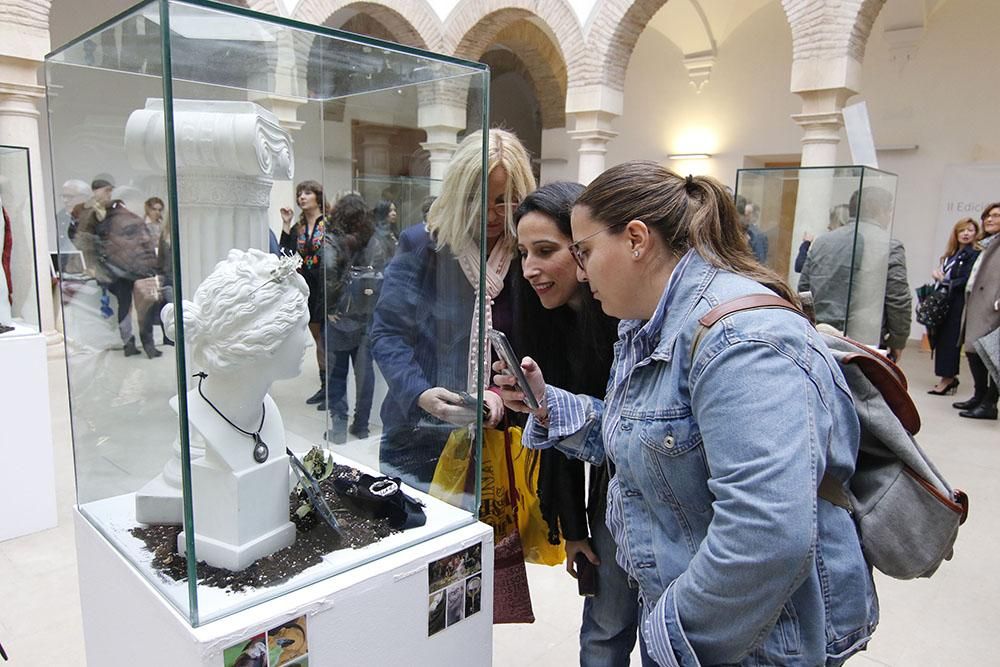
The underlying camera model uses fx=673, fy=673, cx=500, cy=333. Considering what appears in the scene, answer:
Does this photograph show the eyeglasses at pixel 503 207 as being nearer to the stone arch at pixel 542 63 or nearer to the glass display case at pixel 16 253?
the glass display case at pixel 16 253

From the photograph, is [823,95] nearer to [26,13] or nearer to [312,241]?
[312,241]

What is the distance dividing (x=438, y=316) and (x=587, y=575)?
81 cm

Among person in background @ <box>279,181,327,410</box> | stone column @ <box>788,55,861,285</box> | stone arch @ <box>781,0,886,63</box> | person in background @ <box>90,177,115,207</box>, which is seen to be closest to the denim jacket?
person in background @ <box>279,181,327,410</box>

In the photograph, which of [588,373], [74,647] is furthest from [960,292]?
[74,647]

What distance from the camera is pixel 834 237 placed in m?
4.61

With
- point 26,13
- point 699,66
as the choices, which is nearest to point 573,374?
point 26,13

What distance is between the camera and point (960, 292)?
6.32 meters

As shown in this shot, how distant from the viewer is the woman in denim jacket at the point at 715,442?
0.95 meters

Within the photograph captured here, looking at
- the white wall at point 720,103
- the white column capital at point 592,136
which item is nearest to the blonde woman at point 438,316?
the white column capital at point 592,136

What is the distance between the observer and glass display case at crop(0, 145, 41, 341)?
3.53 meters

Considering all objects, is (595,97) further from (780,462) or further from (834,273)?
(780,462)

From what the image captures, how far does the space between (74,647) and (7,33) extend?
563cm

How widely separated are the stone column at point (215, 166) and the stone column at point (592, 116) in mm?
8180

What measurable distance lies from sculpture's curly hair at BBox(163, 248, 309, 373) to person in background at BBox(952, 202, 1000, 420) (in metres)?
5.92
